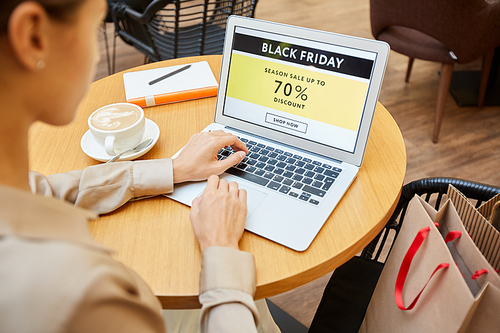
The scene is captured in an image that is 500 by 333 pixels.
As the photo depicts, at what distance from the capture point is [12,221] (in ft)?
1.04

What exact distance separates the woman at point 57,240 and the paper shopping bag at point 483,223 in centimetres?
39

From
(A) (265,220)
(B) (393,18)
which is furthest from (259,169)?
(B) (393,18)

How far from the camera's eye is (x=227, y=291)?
1.92 ft

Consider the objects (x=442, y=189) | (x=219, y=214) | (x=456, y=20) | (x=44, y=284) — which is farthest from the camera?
(x=456, y=20)

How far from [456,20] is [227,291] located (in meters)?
1.80

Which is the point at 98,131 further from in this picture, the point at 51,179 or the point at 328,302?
the point at 328,302

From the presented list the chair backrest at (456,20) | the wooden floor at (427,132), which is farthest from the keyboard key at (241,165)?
the chair backrest at (456,20)

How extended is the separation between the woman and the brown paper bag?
0.98 ft

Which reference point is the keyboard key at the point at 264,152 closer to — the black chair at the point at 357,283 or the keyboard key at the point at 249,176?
the keyboard key at the point at 249,176

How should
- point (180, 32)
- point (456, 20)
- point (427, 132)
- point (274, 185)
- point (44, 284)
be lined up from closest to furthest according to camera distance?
point (44, 284) < point (274, 185) < point (456, 20) < point (180, 32) < point (427, 132)

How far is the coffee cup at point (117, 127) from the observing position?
0.83m

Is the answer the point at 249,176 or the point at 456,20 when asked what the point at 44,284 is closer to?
the point at 249,176

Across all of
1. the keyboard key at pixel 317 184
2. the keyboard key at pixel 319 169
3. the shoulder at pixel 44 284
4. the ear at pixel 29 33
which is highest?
the ear at pixel 29 33

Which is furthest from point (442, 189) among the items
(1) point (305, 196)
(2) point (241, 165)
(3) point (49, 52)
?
(3) point (49, 52)
